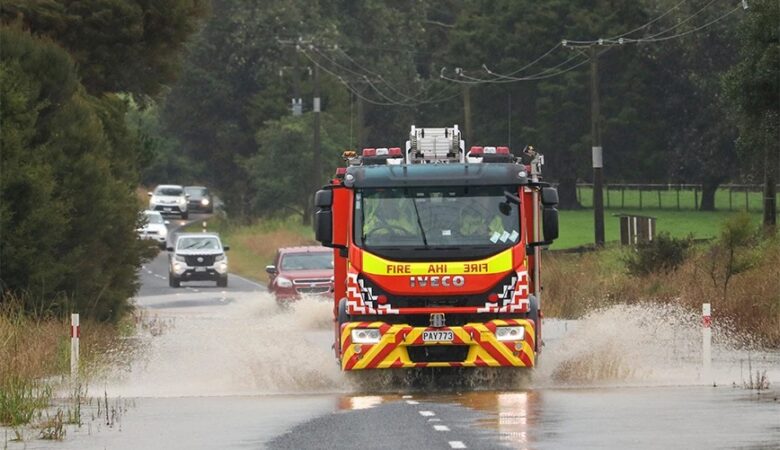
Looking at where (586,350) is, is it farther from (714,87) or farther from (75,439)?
(714,87)

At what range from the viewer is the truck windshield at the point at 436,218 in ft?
73.4

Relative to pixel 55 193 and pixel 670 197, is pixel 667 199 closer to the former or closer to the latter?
pixel 670 197

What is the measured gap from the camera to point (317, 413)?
19594 millimetres

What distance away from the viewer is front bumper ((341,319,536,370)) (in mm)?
22094

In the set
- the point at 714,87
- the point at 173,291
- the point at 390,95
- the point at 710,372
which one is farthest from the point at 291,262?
the point at 390,95

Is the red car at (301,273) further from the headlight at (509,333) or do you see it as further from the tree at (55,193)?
the headlight at (509,333)

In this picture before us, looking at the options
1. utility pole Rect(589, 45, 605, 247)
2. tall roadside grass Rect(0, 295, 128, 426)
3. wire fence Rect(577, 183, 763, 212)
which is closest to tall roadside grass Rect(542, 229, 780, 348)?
utility pole Rect(589, 45, 605, 247)

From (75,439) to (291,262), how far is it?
26747 mm

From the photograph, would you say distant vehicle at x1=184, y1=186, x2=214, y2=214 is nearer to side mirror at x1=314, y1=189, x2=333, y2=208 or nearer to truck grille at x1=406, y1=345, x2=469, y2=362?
side mirror at x1=314, y1=189, x2=333, y2=208

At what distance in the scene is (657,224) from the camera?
80125 millimetres

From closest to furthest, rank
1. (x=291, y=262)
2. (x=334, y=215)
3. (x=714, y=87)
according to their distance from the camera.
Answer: (x=334, y=215), (x=291, y=262), (x=714, y=87)

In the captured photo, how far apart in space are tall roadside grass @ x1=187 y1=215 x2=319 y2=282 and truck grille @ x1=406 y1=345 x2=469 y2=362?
4430cm

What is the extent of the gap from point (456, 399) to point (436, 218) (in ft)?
7.53

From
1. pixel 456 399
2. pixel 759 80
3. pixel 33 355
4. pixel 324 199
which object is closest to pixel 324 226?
pixel 324 199
